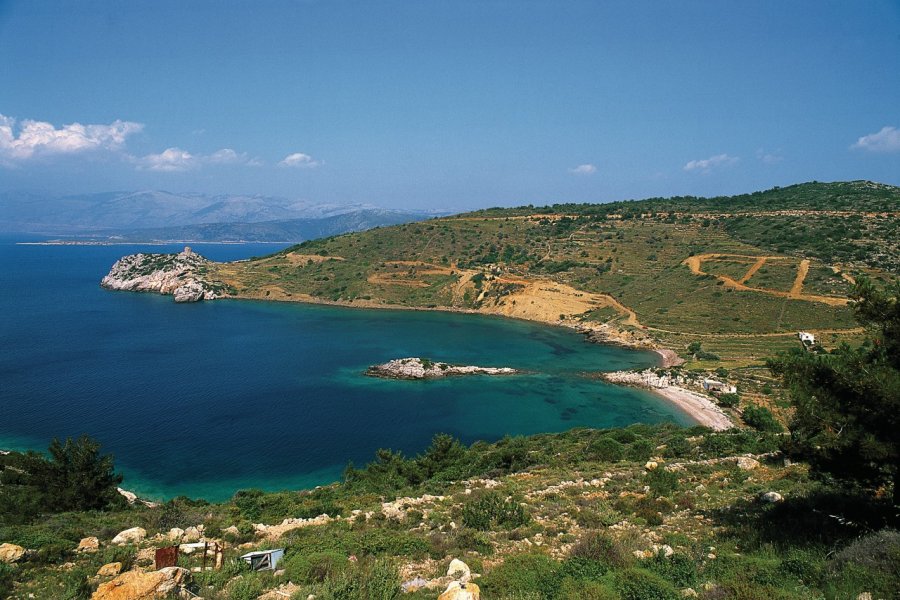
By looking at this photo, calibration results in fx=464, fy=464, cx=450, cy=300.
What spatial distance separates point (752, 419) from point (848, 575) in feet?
113

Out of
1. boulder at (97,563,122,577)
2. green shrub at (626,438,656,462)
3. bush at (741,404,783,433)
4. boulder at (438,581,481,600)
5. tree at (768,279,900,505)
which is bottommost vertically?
bush at (741,404,783,433)

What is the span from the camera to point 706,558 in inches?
391

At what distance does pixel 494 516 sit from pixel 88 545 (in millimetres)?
10747

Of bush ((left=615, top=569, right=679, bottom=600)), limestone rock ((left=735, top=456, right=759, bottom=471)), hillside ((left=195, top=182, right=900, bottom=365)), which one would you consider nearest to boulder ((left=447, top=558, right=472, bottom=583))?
bush ((left=615, top=569, right=679, bottom=600))

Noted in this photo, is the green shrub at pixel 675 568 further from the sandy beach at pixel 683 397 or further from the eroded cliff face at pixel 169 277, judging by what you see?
the eroded cliff face at pixel 169 277

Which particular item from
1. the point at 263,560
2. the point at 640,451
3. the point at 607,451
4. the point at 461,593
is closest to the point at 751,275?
the point at 640,451

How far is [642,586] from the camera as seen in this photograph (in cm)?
833

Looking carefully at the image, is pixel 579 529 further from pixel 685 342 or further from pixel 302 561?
pixel 685 342

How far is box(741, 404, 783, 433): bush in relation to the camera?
35.3 m

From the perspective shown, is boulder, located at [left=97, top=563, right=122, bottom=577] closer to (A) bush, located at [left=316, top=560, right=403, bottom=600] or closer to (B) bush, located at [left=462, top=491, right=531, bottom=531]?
(A) bush, located at [left=316, top=560, right=403, bottom=600]

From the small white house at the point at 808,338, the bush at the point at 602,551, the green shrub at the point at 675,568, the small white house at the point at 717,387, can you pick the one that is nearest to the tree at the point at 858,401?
the green shrub at the point at 675,568

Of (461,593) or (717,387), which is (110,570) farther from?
(717,387)

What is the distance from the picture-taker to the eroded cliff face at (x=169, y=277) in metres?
109

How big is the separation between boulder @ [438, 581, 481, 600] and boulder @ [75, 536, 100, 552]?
31.5 feet
